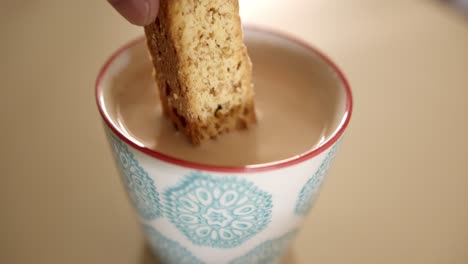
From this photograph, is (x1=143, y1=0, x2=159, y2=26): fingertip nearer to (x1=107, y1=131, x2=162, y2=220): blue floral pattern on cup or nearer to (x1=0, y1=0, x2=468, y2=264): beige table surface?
(x1=107, y1=131, x2=162, y2=220): blue floral pattern on cup

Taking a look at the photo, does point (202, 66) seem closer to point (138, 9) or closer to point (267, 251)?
point (138, 9)

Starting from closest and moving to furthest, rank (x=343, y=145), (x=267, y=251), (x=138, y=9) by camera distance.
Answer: (x=138, y=9) → (x=267, y=251) → (x=343, y=145)

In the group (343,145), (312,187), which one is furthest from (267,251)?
(343,145)

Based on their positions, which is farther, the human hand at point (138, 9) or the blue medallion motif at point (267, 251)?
the blue medallion motif at point (267, 251)

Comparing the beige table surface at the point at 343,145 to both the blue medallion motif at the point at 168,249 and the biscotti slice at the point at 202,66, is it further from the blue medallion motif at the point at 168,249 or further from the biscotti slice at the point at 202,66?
the biscotti slice at the point at 202,66

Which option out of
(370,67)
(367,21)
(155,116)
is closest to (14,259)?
(155,116)

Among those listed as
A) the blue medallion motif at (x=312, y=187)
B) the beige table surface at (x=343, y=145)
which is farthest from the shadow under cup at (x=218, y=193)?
the beige table surface at (x=343, y=145)

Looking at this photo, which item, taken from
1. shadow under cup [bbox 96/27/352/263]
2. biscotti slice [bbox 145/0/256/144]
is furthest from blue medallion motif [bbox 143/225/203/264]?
biscotti slice [bbox 145/0/256/144]

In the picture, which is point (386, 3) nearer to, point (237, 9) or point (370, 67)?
point (370, 67)
